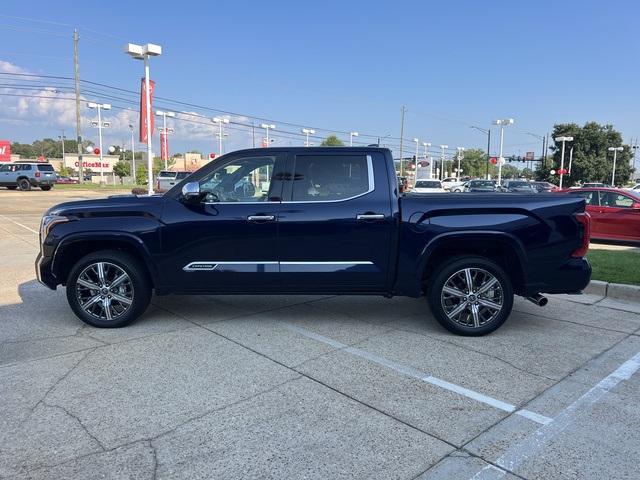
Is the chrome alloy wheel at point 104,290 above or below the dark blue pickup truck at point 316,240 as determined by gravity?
below

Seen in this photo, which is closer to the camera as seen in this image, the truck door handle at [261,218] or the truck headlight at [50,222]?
the truck door handle at [261,218]

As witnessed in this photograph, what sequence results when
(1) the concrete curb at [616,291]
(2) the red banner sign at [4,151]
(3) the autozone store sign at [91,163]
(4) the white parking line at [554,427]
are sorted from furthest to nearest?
(3) the autozone store sign at [91,163] → (2) the red banner sign at [4,151] → (1) the concrete curb at [616,291] → (4) the white parking line at [554,427]

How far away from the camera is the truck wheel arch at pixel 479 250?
509cm

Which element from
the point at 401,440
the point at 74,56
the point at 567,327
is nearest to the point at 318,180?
the point at 401,440

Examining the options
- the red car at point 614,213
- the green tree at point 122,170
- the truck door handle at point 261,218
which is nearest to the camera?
the truck door handle at point 261,218

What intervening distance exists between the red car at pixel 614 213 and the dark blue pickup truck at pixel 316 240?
8272 mm

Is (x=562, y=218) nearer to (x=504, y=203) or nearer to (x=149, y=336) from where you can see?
(x=504, y=203)

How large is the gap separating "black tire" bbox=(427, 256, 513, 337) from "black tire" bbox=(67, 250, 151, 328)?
3.04 m

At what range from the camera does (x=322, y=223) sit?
16.9ft

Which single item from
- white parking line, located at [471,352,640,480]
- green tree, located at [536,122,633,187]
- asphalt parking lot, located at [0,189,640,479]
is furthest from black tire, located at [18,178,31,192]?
green tree, located at [536,122,633,187]

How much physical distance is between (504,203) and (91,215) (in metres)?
4.26

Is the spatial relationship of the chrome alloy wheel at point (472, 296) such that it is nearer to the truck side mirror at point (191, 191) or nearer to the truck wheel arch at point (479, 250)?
the truck wheel arch at point (479, 250)

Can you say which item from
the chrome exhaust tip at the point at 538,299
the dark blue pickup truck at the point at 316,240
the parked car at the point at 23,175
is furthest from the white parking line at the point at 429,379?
the parked car at the point at 23,175

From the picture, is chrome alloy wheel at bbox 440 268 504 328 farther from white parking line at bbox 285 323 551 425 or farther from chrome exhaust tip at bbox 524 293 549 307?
white parking line at bbox 285 323 551 425
